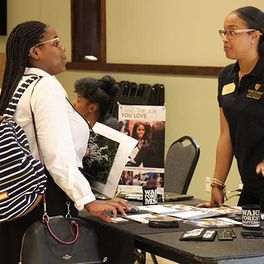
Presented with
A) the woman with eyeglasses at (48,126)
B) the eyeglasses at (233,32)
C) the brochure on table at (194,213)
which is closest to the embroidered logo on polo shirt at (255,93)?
the eyeglasses at (233,32)

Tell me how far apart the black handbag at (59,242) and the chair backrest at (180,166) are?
1.29 metres

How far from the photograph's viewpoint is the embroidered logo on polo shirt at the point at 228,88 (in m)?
3.54

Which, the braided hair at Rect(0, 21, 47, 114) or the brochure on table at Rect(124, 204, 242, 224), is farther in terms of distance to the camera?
the brochure on table at Rect(124, 204, 242, 224)

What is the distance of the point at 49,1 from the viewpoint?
26.6 ft

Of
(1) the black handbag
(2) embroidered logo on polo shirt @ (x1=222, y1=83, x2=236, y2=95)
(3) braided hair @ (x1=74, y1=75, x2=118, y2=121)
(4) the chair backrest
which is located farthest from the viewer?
(3) braided hair @ (x1=74, y1=75, x2=118, y2=121)

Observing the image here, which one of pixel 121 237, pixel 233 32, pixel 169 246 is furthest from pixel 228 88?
pixel 169 246

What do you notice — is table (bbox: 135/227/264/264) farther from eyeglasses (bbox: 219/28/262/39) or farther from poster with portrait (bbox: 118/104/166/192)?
poster with portrait (bbox: 118/104/166/192)

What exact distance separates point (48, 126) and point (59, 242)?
448 millimetres

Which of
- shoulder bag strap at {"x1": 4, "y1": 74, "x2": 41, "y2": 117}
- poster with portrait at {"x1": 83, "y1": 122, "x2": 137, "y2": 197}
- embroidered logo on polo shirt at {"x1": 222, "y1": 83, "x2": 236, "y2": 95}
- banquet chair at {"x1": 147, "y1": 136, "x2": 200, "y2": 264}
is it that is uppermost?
shoulder bag strap at {"x1": 4, "y1": 74, "x2": 41, "y2": 117}

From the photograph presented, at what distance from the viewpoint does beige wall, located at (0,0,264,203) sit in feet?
20.2

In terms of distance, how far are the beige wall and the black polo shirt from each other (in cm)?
240

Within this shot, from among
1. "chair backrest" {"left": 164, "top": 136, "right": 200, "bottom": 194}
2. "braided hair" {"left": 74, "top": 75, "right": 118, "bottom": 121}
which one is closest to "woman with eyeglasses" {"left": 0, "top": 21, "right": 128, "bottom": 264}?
"chair backrest" {"left": 164, "top": 136, "right": 200, "bottom": 194}

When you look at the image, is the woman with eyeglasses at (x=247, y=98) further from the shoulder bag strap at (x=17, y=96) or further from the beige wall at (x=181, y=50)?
the beige wall at (x=181, y=50)

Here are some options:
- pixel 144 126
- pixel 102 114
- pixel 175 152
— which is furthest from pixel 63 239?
pixel 144 126
